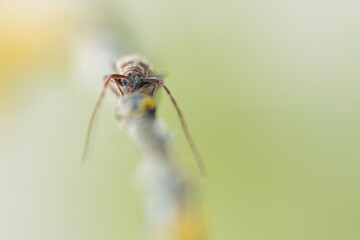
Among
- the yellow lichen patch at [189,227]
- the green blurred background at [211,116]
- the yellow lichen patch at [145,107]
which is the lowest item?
the yellow lichen patch at [189,227]

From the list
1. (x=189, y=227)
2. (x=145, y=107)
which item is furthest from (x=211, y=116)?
(x=189, y=227)

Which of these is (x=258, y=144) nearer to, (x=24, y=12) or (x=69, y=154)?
(x=69, y=154)

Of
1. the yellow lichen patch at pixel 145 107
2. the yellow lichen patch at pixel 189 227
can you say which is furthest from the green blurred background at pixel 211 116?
the yellow lichen patch at pixel 189 227

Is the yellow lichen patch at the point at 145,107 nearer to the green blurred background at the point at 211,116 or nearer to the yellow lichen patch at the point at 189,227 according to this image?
the yellow lichen patch at the point at 189,227

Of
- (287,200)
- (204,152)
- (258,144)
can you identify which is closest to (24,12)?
(204,152)

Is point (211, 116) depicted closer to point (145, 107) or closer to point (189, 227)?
point (145, 107)

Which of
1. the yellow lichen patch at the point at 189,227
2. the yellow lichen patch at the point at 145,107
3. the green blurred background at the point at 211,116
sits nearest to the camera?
the yellow lichen patch at the point at 189,227

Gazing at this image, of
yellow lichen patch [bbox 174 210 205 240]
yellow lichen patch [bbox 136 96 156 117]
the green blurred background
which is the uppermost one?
the green blurred background

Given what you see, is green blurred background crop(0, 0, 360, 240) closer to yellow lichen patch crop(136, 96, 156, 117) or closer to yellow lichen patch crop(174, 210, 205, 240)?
yellow lichen patch crop(136, 96, 156, 117)

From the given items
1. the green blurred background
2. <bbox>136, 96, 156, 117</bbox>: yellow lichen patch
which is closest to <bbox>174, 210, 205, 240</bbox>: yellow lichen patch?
<bbox>136, 96, 156, 117</bbox>: yellow lichen patch
